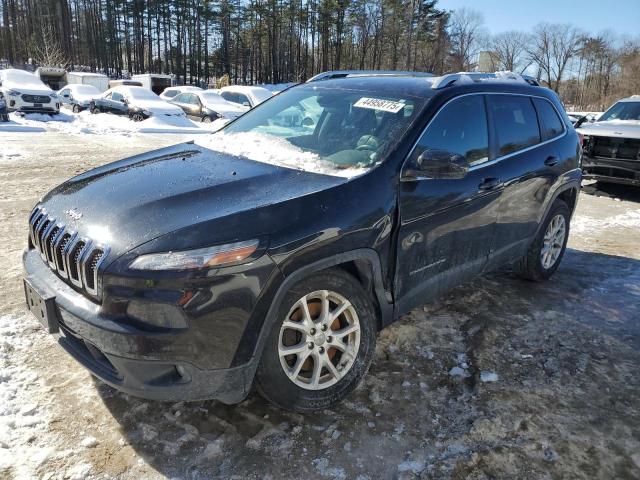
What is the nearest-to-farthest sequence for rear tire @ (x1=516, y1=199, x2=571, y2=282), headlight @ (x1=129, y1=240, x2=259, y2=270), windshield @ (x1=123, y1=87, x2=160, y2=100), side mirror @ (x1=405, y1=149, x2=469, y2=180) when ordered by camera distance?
headlight @ (x1=129, y1=240, x2=259, y2=270) < side mirror @ (x1=405, y1=149, x2=469, y2=180) < rear tire @ (x1=516, y1=199, x2=571, y2=282) < windshield @ (x1=123, y1=87, x2=160, y2=100)

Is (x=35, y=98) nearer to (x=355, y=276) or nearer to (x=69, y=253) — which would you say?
(x=69, y=253)

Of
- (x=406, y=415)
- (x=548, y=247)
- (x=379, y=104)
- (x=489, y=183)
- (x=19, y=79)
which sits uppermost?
(x=19, y=79)

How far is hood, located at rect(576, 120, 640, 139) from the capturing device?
912cm

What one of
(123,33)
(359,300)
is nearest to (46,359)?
(359,300)

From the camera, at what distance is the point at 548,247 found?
4824 millimetres

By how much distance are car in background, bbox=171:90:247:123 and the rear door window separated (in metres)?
16.8

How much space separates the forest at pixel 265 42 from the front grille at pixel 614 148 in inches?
1817

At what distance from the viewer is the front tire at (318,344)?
249cm

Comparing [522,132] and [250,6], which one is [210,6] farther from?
[522,132]

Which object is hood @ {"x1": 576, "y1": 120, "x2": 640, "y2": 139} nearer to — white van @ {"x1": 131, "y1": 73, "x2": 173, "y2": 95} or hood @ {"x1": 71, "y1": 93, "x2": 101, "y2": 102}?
hood @ {"x1": 71, "y1": 93, "x2": 101, "y2": 102}

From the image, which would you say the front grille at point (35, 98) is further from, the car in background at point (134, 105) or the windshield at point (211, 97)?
the windshield at point (211, 97)

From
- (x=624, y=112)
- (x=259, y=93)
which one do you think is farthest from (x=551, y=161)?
(x=259, y=93)

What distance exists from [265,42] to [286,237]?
2652 inches

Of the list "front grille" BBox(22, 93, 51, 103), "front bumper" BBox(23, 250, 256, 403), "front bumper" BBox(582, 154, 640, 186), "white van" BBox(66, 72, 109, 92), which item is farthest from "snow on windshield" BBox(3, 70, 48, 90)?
"front bumper" BBox(23, 250, 256, 403)
